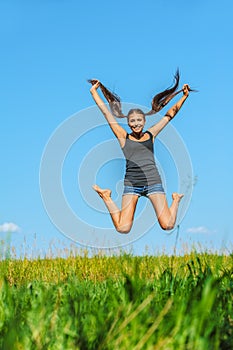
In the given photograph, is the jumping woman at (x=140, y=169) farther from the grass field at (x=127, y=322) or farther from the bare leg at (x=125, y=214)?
the grass field at (x=127, y=322)

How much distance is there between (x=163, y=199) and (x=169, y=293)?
570 cm

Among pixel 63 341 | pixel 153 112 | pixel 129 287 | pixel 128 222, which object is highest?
pixel 153 112

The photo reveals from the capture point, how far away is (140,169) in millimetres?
9273

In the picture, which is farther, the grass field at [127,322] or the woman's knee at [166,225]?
the woman's knee at [166,225]

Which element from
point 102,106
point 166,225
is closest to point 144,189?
point 166,225

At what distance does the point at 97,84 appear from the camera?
8.90 meters

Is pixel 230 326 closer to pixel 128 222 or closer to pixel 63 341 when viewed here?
pixel 63 341

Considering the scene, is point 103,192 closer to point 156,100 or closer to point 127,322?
point 156,100

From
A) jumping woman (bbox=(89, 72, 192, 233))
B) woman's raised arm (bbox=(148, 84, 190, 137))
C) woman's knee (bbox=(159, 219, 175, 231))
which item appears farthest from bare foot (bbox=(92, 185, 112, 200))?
woman's raised arm (bbox=(148, 84, 190, 137))

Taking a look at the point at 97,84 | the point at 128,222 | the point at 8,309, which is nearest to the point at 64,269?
the point at 128,222

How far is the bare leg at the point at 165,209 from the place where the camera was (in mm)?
9195

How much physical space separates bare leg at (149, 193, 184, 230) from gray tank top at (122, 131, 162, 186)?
271mm

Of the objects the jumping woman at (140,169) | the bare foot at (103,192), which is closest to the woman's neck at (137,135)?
the jumping woman at (140,169)

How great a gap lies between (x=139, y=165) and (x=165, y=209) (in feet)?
2.88
